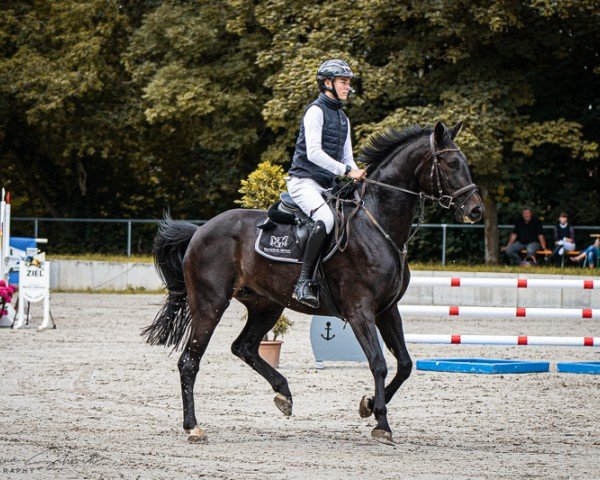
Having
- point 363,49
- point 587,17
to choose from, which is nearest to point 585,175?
point 587,17

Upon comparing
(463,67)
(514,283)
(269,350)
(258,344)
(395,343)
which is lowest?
(269,350)

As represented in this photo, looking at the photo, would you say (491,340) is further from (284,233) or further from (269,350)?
(284,233)

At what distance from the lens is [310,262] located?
31.7ft

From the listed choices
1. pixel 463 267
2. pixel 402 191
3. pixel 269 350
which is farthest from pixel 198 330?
pixel 463 267

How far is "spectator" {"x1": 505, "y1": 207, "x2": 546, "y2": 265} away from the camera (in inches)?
1136

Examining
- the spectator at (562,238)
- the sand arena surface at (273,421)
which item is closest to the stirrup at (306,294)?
the sand arena surface at (273,421)

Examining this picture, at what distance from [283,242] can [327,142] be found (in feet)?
2.99

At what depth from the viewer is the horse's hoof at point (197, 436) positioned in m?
9.20

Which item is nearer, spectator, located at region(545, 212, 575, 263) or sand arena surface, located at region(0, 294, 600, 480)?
sand arena surface, located at region(0, 294, 600, 480)

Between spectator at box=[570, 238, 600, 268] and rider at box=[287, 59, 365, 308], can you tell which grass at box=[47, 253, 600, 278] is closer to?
spectator at box=[570, 238, 600, 268]

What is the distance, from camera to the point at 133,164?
38.8 meters

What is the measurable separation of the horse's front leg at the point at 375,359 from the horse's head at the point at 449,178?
3.55 ft

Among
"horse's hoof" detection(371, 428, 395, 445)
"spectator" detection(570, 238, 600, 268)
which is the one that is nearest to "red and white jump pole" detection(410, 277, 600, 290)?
"horse's hoof" detection(371, 428, 395, 445)

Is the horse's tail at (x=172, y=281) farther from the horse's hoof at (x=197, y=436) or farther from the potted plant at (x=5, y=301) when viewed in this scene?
the potted plant at (x=5, y=301)
